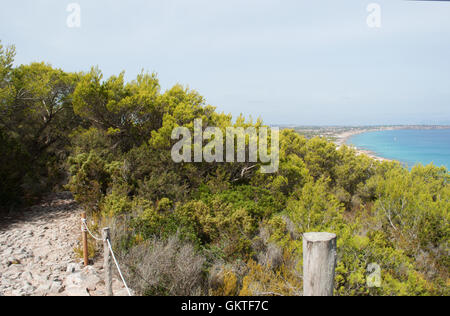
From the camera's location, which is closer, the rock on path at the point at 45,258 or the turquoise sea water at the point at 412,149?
the rock on path at the point at 45,258

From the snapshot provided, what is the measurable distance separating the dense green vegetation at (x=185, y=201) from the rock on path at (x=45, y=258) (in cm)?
58

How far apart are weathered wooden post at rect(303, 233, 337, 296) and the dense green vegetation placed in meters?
2.39

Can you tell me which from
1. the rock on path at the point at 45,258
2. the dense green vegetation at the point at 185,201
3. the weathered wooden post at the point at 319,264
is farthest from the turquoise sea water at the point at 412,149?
the weathered wooden post at the point at 319,264

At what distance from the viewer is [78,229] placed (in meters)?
6.15

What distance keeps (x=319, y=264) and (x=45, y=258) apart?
5250 mm

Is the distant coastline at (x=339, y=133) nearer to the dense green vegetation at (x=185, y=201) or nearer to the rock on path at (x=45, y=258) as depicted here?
the dense green vegetation at (x=185, y=201)

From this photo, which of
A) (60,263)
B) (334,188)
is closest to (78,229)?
(60,263)

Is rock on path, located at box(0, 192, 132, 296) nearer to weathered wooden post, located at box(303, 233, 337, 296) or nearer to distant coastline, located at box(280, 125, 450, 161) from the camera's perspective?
weathered wooden post, located at box(303, 233, 337, 296)

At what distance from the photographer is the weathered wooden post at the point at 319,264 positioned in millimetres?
2043

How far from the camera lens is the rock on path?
390 centimetres

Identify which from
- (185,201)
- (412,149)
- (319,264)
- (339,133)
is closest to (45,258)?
(185,201)

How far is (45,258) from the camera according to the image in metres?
4.91

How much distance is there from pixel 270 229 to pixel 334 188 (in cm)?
735

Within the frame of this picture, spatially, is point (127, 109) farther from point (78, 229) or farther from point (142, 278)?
point (142, 278)
